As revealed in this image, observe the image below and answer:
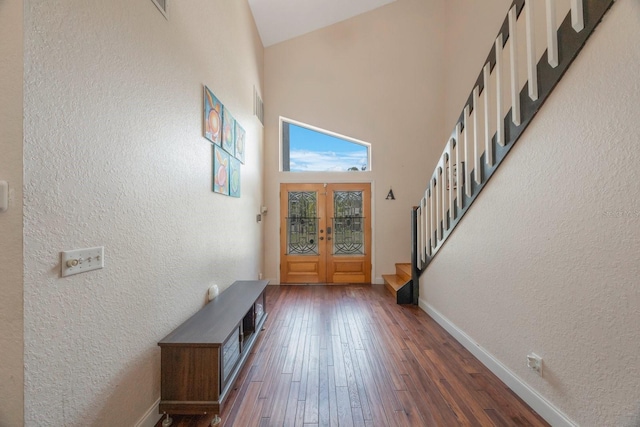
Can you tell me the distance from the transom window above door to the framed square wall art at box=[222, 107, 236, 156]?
1988 mm

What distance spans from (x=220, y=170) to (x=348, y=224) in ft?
9.44

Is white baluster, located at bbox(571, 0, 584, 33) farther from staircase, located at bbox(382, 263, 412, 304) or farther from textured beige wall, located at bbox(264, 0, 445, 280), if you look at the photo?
textured beige wall, located at bbox(264, 0, 445, 280)

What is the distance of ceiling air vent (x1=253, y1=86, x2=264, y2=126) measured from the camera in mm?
4176

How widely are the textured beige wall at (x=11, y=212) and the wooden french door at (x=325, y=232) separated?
13.2 ft

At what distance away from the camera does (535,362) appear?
167cm

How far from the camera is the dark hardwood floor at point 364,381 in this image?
5.35ft

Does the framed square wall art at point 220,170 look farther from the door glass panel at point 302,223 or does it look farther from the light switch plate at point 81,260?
the door glass panel at point 302,223

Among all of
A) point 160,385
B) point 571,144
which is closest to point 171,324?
point 160,385

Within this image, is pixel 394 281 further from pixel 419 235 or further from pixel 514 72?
pixel 514 72

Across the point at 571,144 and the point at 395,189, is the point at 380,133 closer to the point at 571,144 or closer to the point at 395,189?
the point at 395,189

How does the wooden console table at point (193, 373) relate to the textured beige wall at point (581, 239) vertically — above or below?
below

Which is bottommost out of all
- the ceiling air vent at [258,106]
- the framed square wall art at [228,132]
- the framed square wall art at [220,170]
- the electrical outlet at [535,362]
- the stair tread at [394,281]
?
the stair tread at [394,281]

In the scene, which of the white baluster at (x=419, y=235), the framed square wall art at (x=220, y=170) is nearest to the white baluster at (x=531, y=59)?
the white baluster at (x=419, y=235)

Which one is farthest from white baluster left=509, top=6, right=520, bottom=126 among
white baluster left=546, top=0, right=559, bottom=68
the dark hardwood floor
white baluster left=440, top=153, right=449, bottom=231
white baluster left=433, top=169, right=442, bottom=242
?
the dark hardwood floor
